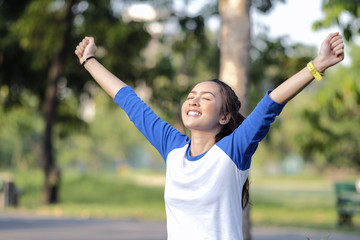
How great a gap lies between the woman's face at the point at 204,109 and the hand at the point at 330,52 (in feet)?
1.81

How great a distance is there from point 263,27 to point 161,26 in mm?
3349

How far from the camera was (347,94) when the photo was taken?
Result: 13.5 m

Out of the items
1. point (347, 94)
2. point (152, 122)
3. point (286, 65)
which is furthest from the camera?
point (286, 65)

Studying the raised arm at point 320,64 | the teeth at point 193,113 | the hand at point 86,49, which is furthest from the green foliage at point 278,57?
the raised arm at point 320,64

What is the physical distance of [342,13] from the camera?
1080 cm

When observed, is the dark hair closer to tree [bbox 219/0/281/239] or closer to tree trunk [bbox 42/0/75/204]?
tree [bbox 219/0/281/239]

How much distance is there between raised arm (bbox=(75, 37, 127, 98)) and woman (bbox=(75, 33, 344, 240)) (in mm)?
287

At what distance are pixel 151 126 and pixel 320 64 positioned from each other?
907mm

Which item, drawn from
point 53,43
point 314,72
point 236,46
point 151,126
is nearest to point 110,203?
point 53,43

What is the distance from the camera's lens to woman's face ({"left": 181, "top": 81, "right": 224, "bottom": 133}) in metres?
2.99

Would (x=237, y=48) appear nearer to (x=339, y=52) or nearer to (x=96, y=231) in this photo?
(x=96, y=231)

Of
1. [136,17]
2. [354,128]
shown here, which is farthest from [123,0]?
[354,128]

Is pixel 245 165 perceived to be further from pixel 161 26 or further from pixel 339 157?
Answer: pixel 339 157

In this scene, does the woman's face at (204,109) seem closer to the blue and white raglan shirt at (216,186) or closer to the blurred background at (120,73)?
the blue and white raglan shirt at (216,186)
